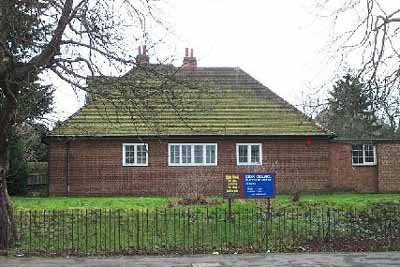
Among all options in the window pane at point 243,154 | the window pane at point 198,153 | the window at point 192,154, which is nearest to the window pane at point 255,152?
the window pane at point 243,154

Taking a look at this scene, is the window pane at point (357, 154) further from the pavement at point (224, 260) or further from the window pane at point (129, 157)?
the pavement at point (224, 260)

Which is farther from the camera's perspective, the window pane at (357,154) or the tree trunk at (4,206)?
the window pane at (357,154)

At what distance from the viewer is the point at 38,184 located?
34906 millimetres

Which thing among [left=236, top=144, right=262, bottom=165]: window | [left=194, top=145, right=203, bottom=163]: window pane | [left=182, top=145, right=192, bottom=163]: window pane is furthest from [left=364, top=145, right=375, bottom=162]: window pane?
[left=182, top=145, right=192, bottom=163]: window pane

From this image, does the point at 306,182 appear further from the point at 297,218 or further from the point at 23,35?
the point at 23,35

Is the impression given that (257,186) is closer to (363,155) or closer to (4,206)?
(4,206)

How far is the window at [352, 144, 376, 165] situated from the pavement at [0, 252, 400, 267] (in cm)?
1569

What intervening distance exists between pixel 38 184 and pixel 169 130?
9961 millimetres

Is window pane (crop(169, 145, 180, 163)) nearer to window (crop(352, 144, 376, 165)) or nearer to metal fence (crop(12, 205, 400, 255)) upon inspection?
window (crop(352, 144, 376, 165))

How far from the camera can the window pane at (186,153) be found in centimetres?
2992

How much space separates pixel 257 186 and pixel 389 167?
14.1 meters

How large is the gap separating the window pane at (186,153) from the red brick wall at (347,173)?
23.2 feet

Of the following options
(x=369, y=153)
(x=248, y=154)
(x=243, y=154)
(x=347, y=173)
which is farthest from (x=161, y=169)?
→ (x=369, y=153)

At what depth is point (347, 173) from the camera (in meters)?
30.8
